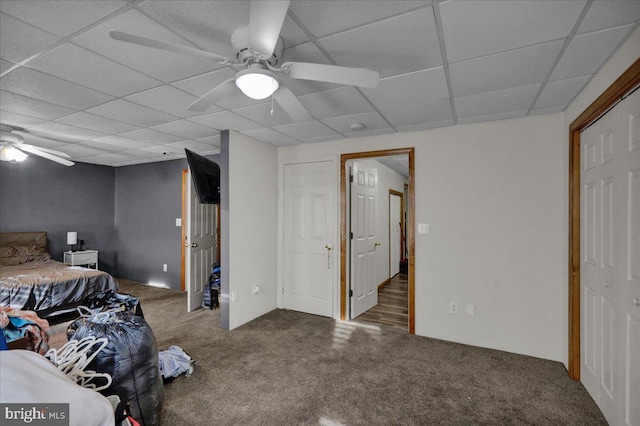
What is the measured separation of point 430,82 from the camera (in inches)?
87.5

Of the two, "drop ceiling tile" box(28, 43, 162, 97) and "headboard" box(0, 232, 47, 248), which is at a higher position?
"drop ceiling tile" box(28, 43, 162, 97)

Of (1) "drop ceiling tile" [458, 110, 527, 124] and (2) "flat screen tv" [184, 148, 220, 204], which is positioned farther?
(2) "flat screen tv" [184, 148, 220, 204]

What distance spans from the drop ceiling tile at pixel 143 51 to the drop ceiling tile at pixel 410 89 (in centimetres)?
122

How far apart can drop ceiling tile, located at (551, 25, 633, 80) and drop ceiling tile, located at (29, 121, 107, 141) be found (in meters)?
4.57

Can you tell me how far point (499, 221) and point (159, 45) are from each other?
3174 mm

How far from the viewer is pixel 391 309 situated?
4.39 meters

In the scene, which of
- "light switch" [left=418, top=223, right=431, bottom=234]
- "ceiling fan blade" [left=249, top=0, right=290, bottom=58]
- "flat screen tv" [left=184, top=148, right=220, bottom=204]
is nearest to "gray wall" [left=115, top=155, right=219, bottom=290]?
"flat screen tv" [left=184, top=148, right=220, bottom=204]

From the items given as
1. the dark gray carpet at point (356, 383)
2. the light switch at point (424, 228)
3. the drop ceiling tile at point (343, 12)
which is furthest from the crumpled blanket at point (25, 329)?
the light switch at point (424, 228)

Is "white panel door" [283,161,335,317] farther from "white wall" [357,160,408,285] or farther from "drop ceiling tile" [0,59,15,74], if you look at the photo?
"drop ceiling tile" [0,59,15,74]

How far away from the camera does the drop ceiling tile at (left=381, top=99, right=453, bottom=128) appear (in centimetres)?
268

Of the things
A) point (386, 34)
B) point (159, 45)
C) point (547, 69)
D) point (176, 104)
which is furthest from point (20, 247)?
point (547, 69)

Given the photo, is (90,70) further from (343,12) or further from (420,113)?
(420,113)

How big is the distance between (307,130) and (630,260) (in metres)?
2.87

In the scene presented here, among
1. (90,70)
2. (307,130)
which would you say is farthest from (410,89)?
(90,70)
